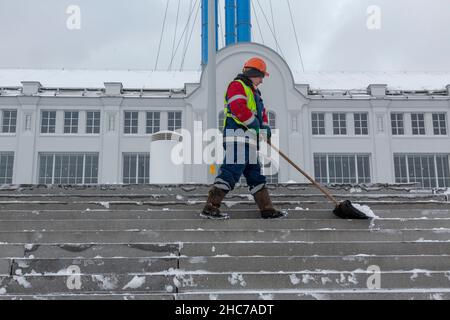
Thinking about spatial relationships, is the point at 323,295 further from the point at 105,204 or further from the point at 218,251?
the point at 105,204

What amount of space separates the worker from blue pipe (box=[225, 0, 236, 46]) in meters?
26.7

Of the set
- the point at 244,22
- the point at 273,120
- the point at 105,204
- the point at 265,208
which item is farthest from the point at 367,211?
the point at 244,22

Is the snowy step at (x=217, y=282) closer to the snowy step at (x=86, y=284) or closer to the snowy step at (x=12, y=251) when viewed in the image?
the snowy step at (x=86, y=284)

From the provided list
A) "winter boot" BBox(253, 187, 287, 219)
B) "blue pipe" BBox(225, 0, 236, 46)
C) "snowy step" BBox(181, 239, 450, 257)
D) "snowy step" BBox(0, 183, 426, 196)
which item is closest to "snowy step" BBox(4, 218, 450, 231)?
"winter boot" BBox(253, 187, 287, 219)

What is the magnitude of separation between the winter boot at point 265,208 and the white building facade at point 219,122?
20.5 meters

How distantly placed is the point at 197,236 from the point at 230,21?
28.4 metres

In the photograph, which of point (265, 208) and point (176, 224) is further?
point (265, 208)

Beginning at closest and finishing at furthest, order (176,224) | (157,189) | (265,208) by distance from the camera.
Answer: (176,224) → (265,208) → (157,189)

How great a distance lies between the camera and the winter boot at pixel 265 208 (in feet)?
19.5

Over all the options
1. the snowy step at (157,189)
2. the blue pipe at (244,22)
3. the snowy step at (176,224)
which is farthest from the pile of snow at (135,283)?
the blue pipe at (244,22)

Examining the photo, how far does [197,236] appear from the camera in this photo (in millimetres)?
5305
